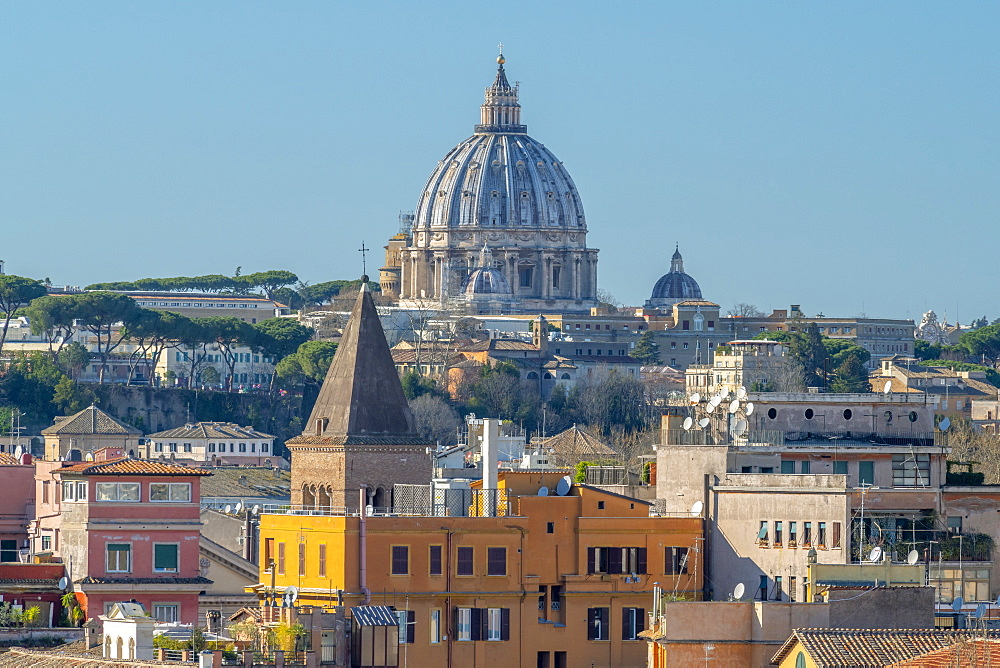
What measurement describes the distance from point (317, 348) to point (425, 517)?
96468mm

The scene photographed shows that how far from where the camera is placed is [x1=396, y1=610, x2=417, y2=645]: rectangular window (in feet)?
130

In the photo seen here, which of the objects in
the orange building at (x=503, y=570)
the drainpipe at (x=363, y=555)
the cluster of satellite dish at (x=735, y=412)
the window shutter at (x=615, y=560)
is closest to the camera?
the drainpipe at (x=363, y=555)

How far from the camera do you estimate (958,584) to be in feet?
137

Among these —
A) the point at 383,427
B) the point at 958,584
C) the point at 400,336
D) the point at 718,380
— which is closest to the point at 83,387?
the point at 718,380

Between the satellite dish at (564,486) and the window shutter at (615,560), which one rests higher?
the satellite dish at (564,486)

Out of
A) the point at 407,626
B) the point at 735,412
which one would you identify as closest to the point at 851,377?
the point at 735,412

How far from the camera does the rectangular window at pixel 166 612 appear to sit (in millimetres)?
43150

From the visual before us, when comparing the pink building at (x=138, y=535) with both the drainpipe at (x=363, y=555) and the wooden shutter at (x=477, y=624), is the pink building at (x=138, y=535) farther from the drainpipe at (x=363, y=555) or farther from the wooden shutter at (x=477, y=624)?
the wooden shutter at (x=477, y=624)

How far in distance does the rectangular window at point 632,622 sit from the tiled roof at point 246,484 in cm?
3170

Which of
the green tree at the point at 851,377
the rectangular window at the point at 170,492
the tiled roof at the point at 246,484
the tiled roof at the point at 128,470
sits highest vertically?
the green tree at the point at 851,377

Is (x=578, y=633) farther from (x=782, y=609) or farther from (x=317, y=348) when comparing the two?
(x=317, y=348)

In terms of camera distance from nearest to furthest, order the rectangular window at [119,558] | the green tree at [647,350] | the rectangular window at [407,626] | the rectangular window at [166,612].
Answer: the rectangular window at [407,626] < the rectangular window at [166,612] < the rectangular window at [119,558] < the green tree at [647,350]

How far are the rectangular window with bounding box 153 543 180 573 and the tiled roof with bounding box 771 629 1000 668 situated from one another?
488 inches

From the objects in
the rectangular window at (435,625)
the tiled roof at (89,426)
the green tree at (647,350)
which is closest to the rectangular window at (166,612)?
the rectangular window at (435,625)
